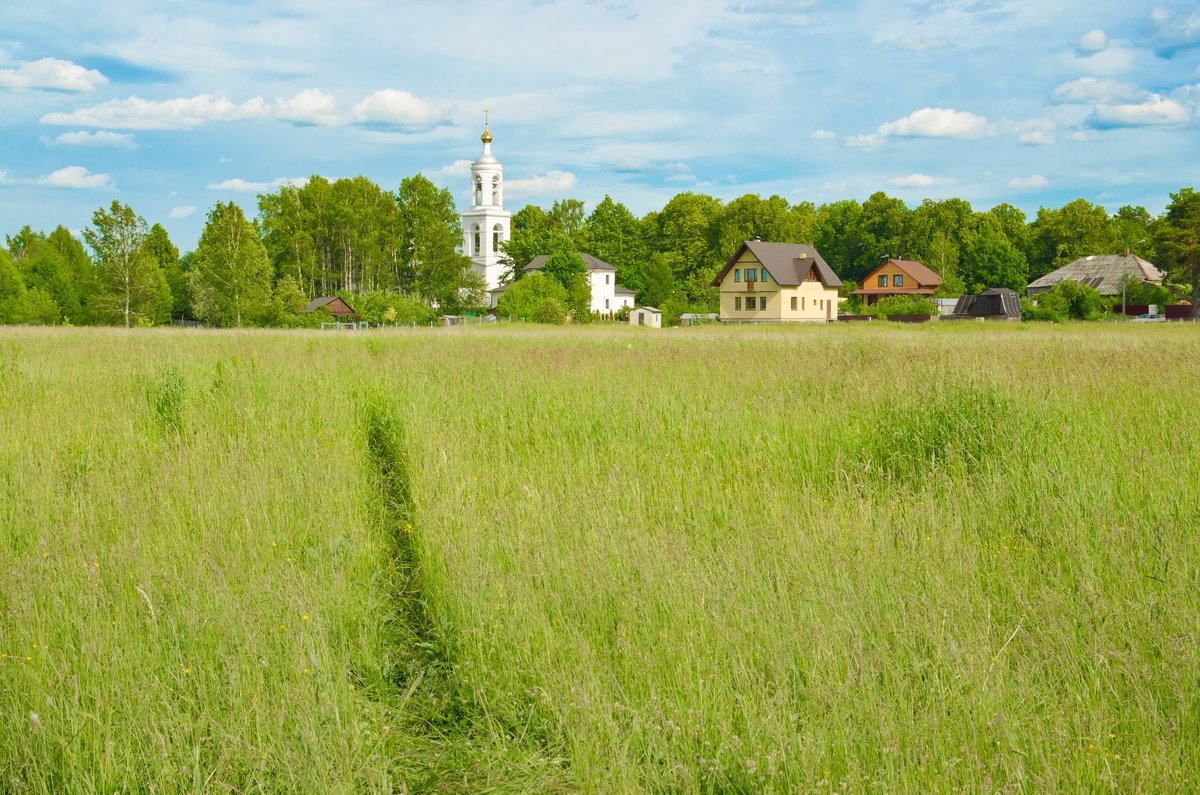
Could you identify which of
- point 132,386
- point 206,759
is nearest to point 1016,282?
point 132,386

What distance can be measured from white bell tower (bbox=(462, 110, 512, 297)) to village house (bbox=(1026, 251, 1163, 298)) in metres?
57.5

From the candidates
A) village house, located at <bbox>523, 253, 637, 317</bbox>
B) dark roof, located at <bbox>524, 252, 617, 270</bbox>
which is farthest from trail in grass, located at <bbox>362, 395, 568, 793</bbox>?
village house, located at <bbox>523, 253, 637, 317</bbox>

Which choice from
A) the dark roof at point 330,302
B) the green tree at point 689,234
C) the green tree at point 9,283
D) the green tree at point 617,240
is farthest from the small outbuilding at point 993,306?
the green tree at point 9,283

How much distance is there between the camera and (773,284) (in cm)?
6950

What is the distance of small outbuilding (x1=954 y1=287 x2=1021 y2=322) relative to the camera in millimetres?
67750

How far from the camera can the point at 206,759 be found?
3.39 meters

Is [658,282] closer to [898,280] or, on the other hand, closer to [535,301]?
[898,280]

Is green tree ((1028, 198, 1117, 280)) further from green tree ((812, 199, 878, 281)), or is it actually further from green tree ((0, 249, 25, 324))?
green tree ((0, 249, 25, 324))

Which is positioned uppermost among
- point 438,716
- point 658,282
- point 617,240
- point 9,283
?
point 617,240

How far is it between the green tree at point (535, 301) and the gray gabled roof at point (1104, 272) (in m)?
50.4

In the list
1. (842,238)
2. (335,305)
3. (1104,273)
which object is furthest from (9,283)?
(1104,273)

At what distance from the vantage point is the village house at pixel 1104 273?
80.5m

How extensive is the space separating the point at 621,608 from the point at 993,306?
72191 millimetres

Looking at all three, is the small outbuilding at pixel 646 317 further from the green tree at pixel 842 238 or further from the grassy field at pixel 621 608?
the grassy field at pixel 621 608
